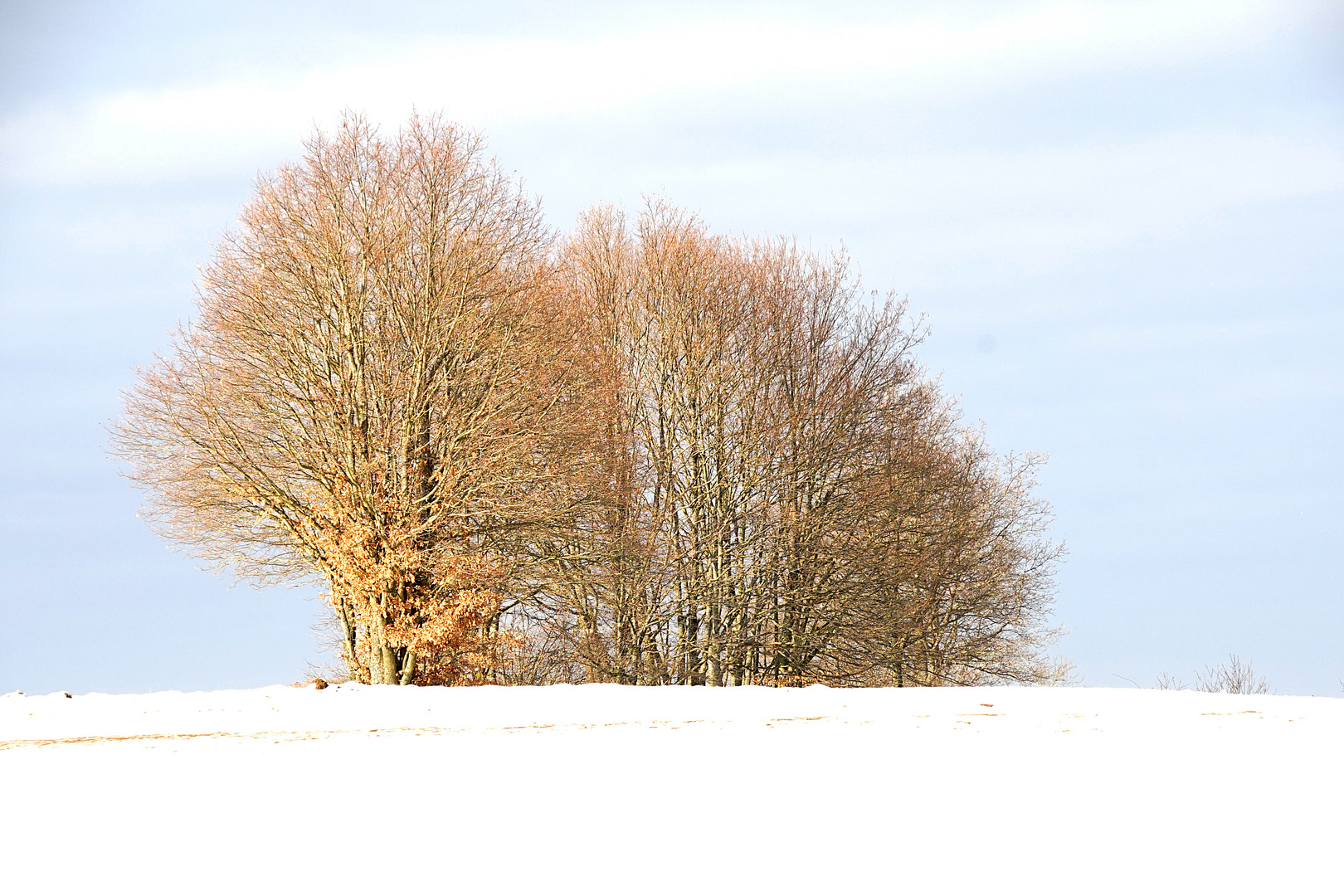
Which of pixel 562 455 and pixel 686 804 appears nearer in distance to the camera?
pixel 686 804

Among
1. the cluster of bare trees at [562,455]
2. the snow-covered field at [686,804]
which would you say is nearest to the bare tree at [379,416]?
the cluster of bare trees at [562,455]

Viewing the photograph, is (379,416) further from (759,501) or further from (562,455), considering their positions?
(759,501)

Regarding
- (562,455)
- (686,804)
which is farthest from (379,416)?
(686,804)

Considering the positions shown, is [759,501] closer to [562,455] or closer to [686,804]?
[562,455]

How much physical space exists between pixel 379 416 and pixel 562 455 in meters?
3.80

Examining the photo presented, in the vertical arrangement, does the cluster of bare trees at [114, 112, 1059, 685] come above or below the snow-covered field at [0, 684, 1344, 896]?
above

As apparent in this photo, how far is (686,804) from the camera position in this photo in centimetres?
863

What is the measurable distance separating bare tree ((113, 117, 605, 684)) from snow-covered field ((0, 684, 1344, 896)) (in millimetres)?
6638

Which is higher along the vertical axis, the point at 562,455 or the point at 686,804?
the point at 562,455

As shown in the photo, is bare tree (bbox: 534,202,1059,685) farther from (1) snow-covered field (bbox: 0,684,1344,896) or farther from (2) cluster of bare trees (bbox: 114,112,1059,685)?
(1) snow-covered field (bbox: 0,684,1344,896)

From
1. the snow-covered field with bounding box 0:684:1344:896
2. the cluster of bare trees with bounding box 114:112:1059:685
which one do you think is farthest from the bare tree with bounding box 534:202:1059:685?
the snow-covered field with bounding box 0:684:1344:896

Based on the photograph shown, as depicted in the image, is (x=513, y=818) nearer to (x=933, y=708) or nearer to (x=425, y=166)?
(x=933, y=708)

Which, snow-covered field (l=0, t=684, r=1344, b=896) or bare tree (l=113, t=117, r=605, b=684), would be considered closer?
snow-covered field (l=0, t=684, r=1344, b=896)

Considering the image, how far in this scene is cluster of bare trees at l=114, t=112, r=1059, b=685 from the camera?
2255cm
